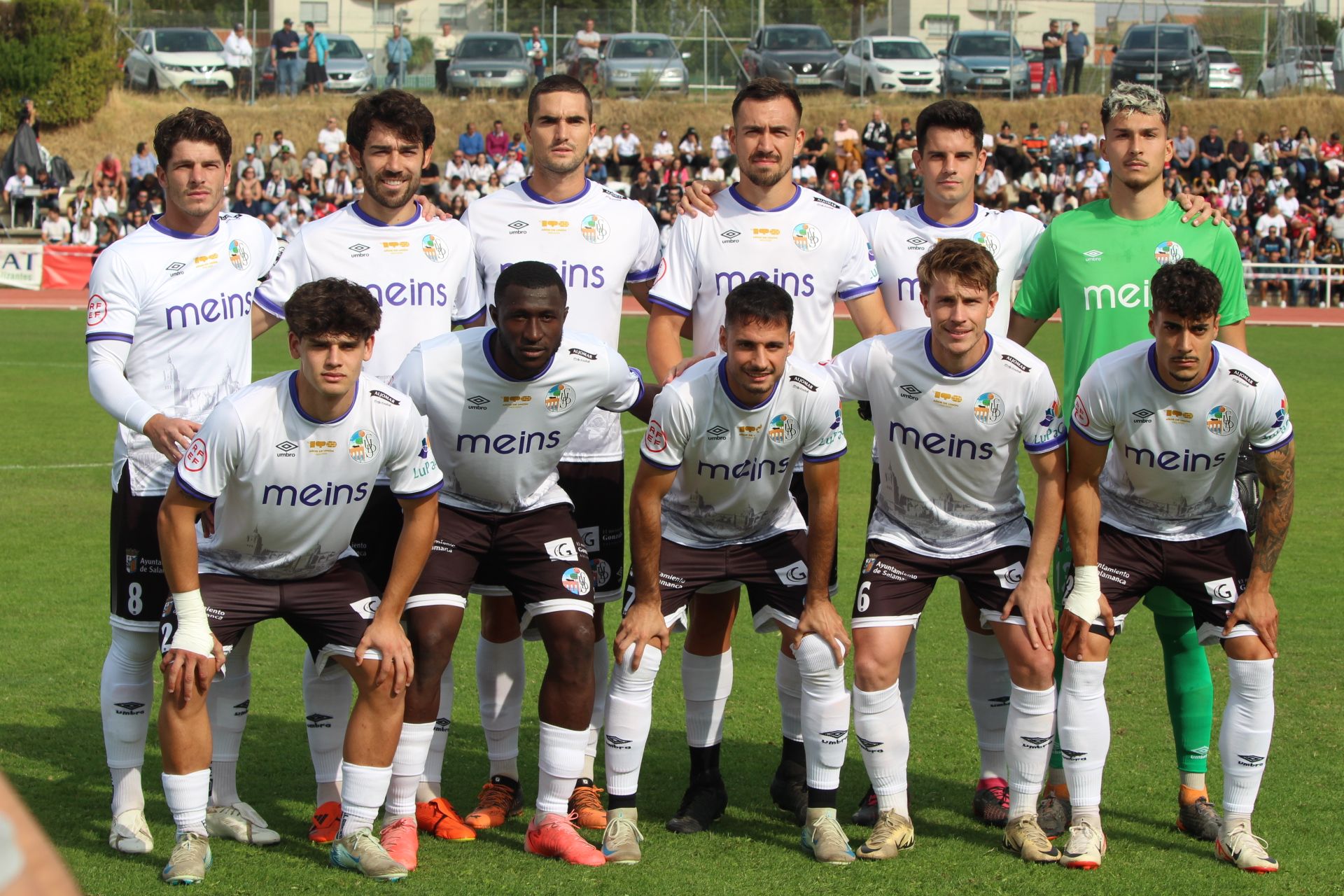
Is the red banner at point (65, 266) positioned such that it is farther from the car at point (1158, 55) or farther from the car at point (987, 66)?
the car at point (1158, 55)

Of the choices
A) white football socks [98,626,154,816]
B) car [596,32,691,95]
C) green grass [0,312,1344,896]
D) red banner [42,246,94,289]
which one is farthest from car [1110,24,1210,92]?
white football socks [98,626,154,816]

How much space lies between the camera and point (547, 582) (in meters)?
5.38

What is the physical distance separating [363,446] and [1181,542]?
3006 millimetres

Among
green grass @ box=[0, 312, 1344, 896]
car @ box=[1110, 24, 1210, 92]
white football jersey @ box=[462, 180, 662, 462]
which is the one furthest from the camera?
car @ box=[1110, 24, 1210, 92]

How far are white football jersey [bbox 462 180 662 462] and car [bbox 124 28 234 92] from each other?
128 ft

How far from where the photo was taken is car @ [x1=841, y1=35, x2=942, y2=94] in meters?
41.4

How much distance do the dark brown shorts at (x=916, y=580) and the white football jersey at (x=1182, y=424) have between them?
54 cm

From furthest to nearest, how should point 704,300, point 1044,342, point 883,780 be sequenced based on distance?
1. point 1044,342
2. point 704,300
3. point 883,780

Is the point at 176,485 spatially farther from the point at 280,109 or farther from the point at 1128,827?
the point at 280,109

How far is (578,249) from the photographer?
6.02 metres

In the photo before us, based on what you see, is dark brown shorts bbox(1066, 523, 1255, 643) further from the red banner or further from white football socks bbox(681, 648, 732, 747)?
the red banner

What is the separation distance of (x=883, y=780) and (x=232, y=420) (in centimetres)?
266

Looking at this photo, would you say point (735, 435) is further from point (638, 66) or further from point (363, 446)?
point (638, 66)

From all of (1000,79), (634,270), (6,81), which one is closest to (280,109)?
(6,81)
